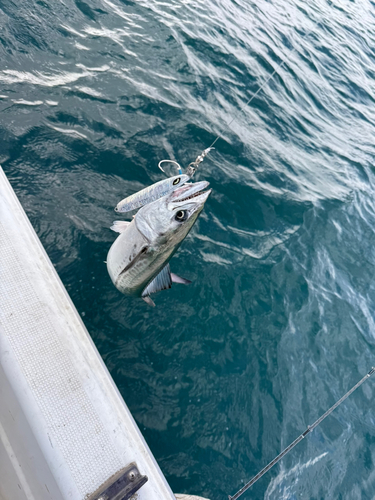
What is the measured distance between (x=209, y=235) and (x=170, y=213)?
257 centimetres

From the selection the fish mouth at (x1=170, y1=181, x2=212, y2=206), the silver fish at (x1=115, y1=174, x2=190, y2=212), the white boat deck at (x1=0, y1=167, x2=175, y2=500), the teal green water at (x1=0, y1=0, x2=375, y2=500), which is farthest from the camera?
the teal green water at (x1=0, y1=0, x2=375, y2=500)

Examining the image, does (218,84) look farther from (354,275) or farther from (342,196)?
(354,275)

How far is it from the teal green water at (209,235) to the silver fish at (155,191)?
1.52 metres

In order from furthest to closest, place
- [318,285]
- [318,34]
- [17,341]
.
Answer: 1. [318,34]
2. [318,285]
3. [17,341]

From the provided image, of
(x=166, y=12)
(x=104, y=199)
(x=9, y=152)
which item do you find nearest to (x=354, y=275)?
(x=104, y=199)

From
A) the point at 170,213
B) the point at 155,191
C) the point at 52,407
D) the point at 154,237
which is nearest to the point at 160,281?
the point at 154,237

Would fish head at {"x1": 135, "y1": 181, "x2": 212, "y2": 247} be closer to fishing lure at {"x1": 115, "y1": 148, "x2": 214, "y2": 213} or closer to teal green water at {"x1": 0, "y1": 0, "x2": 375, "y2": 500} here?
fishing lure at {"x1": 115, "y1": 148, "x2": 214, "y2": 213}

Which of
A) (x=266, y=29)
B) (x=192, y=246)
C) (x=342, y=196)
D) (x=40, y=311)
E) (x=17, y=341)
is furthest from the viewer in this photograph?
(x=266, y=29)

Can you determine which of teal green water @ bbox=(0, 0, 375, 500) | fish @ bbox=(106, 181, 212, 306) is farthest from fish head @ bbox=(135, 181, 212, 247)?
teal green water @ bbox=(0, 0, 375, 500)

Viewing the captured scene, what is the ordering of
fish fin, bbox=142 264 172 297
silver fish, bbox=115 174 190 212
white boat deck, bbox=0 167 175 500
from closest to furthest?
white boat deck, bbox=0 167 175 500 < silver fish, bbox=115 174 190 212 < fish fin, bbox=142 264 172 297

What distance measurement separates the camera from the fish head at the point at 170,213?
341 centimetres

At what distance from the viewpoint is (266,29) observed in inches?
452

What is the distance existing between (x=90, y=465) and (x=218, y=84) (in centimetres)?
841

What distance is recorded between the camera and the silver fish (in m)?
3.53
